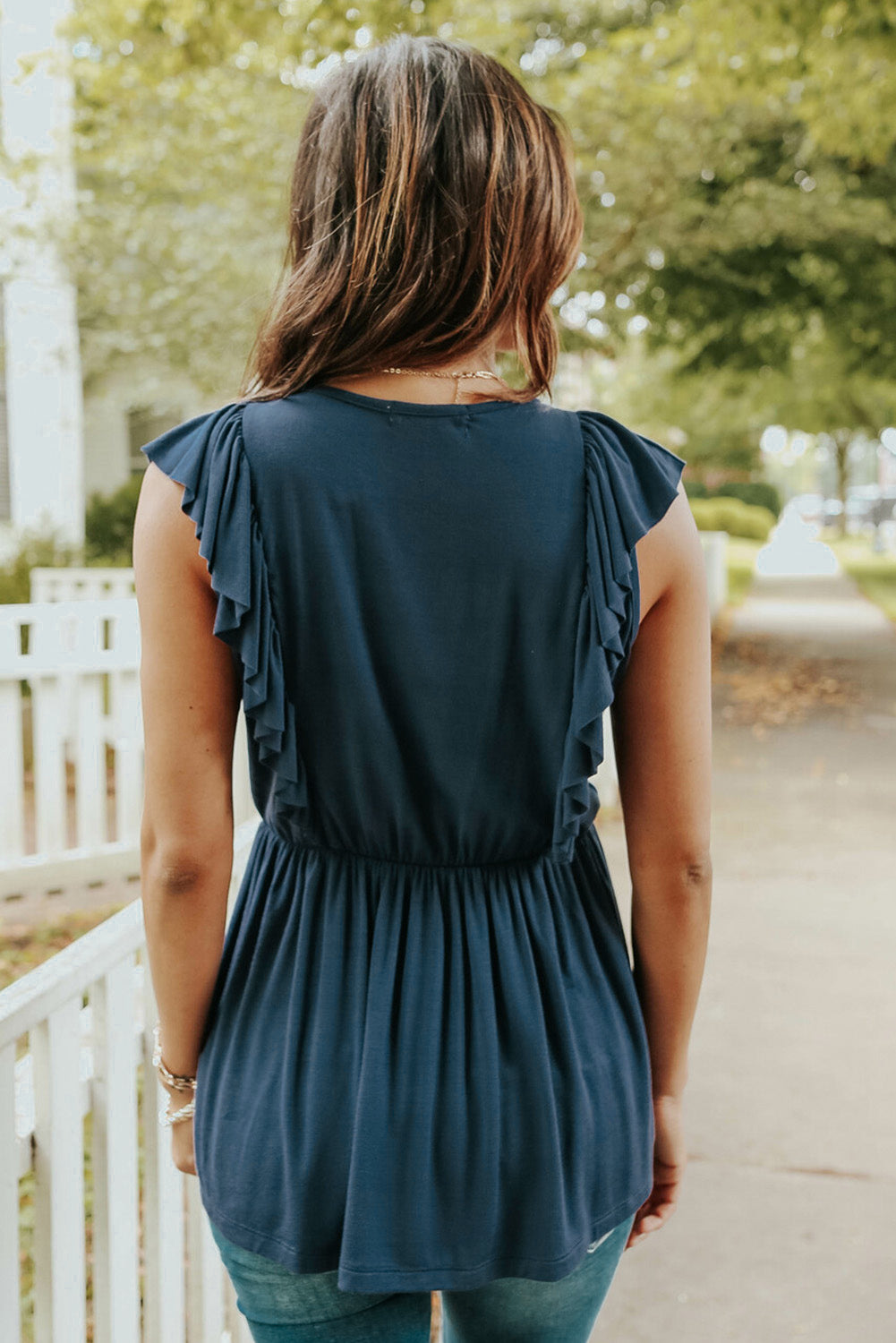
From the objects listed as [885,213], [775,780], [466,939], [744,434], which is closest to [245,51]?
[885,213]

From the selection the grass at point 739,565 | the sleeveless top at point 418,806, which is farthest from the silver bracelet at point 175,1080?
the grass at point 739,565

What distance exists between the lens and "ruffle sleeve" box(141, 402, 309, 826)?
1.18 meters

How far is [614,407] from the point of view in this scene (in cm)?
3453

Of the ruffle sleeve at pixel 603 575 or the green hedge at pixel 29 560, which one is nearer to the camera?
the ruffle sleeve at pixel 603 575

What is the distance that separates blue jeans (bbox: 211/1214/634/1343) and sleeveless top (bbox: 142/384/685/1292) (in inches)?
2.1

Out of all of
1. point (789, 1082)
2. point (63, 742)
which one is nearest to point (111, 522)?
point (63, 742)

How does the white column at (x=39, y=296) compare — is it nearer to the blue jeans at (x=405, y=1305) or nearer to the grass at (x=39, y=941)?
the grass at (x=39, y=941)

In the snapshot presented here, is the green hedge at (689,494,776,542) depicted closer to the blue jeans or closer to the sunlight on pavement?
the sunlight on pavement

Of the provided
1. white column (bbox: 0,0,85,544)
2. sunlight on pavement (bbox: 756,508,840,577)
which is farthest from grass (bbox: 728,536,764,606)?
white column (bbox: 0,0,85,544)

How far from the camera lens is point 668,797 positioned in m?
1.38

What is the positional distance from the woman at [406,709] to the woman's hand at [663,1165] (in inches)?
5.6

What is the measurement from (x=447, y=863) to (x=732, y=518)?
37421mm

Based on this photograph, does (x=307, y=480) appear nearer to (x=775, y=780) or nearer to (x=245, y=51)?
(x=775, y=780)

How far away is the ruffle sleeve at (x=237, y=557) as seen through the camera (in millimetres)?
1180
